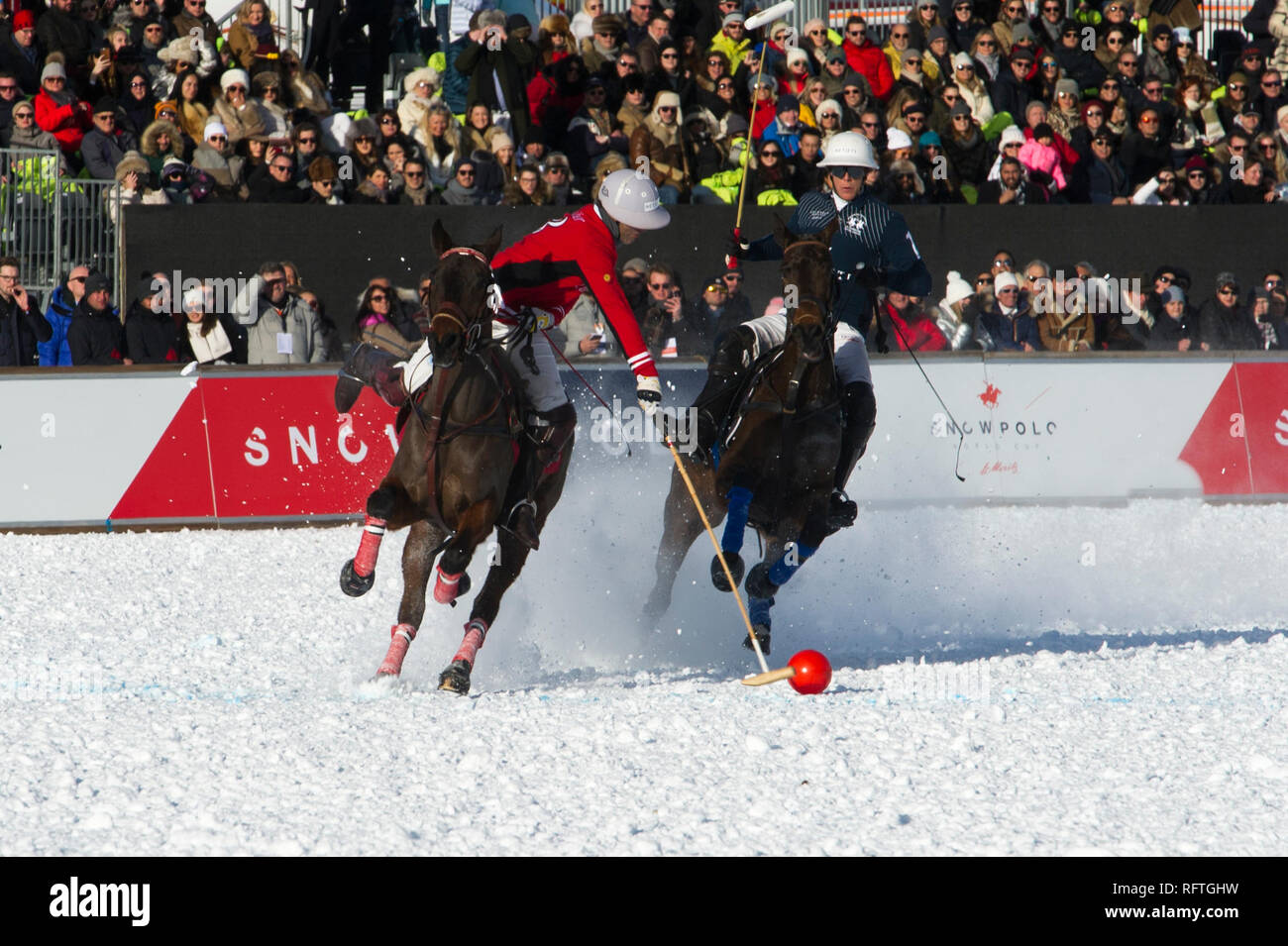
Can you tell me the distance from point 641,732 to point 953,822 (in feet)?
4.95

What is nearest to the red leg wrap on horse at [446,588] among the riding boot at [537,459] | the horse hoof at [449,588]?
the horse hoof at [449,588]

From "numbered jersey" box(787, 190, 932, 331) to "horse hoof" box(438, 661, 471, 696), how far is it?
3.18 m

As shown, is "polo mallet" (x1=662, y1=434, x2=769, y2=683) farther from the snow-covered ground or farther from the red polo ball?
the red polo ball

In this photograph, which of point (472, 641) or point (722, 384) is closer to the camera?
point (472, 641)

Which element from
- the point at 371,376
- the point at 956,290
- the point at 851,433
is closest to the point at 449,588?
Result: the point at 371,376

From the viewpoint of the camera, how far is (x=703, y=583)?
33.0 feet

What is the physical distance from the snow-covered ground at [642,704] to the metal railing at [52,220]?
3132mm

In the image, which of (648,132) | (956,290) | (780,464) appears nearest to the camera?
(780,464)

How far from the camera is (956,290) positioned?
14.9m

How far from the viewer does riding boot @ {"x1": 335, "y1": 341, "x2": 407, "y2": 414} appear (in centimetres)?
791

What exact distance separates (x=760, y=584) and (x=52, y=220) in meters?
8.52

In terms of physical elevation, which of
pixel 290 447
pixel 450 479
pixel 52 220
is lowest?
pixel 290 447

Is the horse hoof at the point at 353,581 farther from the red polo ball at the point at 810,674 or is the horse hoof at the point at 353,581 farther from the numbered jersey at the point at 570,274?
the red polo ball at the point at 810,674

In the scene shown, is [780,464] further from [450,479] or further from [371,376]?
[371,376]
